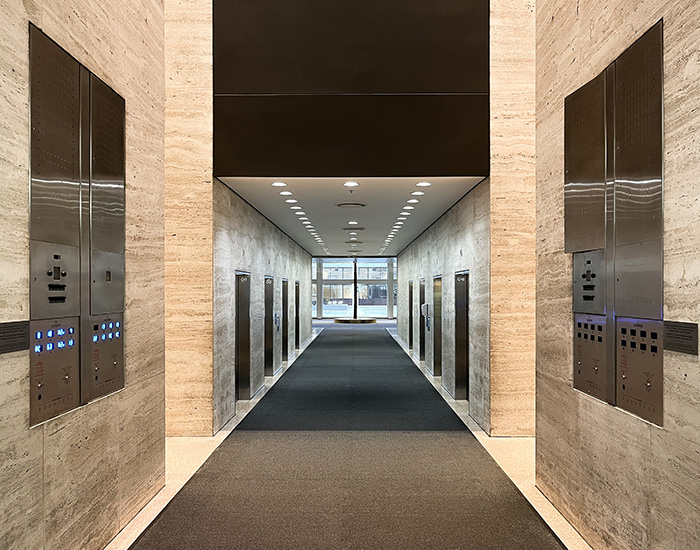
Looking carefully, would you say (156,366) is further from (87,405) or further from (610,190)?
(610,190)

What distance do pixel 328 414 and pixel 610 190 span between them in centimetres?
567

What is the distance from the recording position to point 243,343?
906cm

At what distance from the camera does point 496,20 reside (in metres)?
6.75

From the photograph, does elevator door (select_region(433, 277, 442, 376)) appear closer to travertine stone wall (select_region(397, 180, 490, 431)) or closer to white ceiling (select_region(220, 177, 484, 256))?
travertine stone wall (select_region(397, 180, 490, 431))

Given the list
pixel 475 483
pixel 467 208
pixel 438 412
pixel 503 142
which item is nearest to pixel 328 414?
pixel 438 412

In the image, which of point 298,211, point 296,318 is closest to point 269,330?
point 298,211

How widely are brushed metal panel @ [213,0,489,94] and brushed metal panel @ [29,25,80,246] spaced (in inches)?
126

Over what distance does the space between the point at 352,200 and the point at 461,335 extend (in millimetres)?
3009

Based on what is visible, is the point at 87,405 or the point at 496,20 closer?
the point at 87,405

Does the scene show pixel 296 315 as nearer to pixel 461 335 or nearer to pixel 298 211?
pixel 298 211

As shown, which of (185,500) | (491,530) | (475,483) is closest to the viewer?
(491,530)

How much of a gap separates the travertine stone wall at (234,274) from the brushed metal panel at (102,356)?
2.86m

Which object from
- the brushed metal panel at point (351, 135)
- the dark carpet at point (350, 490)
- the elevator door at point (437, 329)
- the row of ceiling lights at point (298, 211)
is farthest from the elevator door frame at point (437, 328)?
the brushed metal panel at point (351, 135)

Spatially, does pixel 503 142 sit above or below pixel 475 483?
above
